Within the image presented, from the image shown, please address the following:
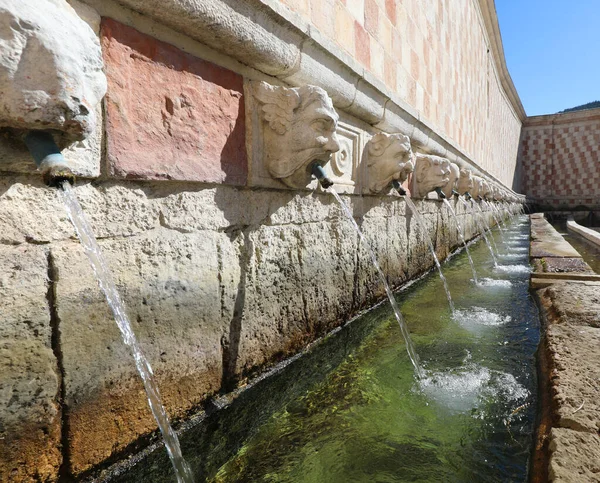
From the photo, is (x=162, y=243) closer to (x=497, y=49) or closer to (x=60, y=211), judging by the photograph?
(x=60, y=211)

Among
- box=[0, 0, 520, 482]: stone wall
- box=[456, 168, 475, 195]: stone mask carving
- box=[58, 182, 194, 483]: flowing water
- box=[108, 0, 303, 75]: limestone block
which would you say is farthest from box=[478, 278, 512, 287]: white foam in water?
box=[58, 182, 194, 483]: flowing water

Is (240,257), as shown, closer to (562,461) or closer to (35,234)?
(35,234)

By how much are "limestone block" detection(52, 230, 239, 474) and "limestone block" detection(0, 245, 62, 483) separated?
41 millimetres

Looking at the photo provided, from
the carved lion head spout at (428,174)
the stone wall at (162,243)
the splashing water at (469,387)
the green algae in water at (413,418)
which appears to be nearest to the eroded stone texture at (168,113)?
the stone wall at (162,243)

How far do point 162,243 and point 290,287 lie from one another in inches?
30.3

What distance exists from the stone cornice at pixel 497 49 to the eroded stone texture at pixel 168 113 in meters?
8.17

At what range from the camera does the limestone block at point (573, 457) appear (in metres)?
0.81

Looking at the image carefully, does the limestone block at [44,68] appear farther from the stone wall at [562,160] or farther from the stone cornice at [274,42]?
the stone wall at [562,160]

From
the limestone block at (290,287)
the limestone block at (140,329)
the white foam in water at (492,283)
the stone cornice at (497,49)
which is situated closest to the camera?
the limestone block at (140,329)

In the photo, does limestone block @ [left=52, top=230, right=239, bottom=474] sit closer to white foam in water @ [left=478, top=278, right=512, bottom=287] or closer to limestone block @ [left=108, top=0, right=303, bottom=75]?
limestone block @ [left=108, top=0, right=303, bottom=75]

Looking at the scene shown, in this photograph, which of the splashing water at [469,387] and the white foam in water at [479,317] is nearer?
the splashing water at [469,387]

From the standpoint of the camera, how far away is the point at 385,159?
2.76 m

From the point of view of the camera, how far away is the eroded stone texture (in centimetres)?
115

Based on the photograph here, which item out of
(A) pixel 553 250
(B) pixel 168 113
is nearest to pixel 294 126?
(B) pixel 168 113
